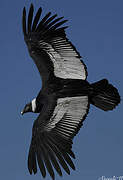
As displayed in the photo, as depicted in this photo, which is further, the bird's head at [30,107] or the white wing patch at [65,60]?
the bird's head at [30,107]

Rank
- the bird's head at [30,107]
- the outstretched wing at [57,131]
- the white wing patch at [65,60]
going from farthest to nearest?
1. the bird's head at [30,107]
2. the white wing patch at [65,60]
3. the outstretched wing at [57,131]

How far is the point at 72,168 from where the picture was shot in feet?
21.8

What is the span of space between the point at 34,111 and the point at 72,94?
3.87 ft

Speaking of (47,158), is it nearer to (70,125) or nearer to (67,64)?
(70,125)

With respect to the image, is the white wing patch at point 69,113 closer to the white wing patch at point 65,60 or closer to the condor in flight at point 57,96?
the condor in flight at point 57,96

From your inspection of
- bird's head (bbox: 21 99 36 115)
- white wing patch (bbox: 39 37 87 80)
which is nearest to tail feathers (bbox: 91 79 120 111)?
white wing patch (bbox: 39 37 87 80)

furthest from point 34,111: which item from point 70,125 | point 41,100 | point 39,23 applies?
point 39,23

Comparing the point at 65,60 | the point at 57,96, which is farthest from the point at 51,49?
the point at 57,96

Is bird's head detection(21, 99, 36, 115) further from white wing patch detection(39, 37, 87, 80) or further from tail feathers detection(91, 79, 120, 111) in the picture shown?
tail feathers detection(91, 79, 120, 111)

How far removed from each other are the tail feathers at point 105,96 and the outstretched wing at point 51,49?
1.81 feet

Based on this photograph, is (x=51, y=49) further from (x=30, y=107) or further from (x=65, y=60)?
(x=30, y=107)

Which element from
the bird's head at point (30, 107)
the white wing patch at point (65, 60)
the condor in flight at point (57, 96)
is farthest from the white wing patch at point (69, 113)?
the bird's head at point (30, 107)

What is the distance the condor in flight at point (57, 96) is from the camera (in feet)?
22.8

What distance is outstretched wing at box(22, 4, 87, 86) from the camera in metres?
7.49
